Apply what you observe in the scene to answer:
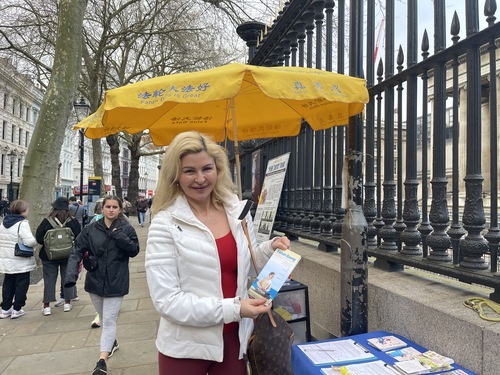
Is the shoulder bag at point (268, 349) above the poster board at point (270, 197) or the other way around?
the other way around

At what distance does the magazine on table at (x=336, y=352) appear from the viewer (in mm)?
2129

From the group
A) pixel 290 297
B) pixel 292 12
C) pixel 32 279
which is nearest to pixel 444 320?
pixel 290 297

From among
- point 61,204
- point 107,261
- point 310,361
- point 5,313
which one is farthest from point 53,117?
point 310,361

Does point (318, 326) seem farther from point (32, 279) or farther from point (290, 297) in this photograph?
point (32, 279)

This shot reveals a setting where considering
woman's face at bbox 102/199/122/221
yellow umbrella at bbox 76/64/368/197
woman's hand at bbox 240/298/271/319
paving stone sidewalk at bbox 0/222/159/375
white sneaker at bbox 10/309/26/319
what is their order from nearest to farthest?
woman's hand at bbox 240/298/271/319, yellow umbrella at bbox 76/64/368/197, paving stone sidewalk at bbox 0/222/159/375, woman's face at bbox 102/199/122/221, white sneaker at bbox 10/309/26/319

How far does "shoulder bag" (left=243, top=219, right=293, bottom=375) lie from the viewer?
1.99 m

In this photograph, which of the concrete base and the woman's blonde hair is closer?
the concrete base

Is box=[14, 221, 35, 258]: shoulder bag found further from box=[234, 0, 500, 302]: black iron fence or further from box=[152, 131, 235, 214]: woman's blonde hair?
box=[152, 131, 235, 214]: woman's blonde hair

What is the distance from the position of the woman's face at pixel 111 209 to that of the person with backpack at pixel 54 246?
7.50ft

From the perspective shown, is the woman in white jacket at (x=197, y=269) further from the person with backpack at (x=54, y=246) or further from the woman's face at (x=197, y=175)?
the person with backpack at (x=54, y=246)

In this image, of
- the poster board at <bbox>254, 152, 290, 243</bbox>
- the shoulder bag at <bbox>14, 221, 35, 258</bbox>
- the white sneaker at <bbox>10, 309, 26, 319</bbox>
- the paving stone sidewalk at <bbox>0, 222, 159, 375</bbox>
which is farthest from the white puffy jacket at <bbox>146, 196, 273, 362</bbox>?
the white sneaker at <bbox>10, 309, 26, 319</bbox>

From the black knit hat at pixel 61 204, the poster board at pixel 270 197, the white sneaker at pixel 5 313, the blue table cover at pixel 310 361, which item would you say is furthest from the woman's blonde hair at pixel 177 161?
the white sneaker at pixel 5 313

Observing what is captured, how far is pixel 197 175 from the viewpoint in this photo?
2.09 metres

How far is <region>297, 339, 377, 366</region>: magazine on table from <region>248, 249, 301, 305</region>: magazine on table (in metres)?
0.54
